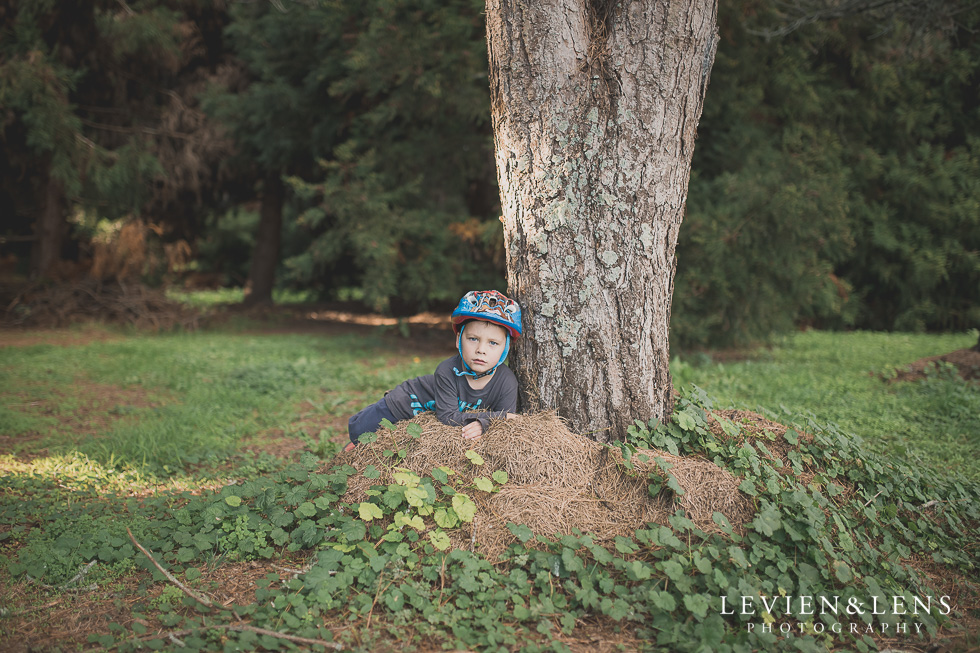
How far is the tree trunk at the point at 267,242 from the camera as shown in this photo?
1349 centimetres

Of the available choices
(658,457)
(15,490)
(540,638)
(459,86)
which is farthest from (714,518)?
(459,86)

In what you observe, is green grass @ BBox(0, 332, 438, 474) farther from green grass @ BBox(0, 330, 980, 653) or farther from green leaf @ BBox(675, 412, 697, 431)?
green leaf @ BBox(675, 412, 697, 431)

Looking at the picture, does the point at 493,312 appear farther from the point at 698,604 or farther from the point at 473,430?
the point at 698,604

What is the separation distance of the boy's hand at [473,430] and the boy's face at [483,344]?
316 millimetres

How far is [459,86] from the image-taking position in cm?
812

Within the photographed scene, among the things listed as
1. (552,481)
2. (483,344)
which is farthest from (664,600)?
(483,344)

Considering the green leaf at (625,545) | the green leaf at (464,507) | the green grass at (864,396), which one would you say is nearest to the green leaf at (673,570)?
the green leaf at (625,545)

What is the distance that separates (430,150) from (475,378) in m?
6.54

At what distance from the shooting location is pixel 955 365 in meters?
7.27

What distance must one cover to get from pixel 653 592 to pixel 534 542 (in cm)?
60

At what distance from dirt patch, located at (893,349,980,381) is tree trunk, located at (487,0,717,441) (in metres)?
5.34

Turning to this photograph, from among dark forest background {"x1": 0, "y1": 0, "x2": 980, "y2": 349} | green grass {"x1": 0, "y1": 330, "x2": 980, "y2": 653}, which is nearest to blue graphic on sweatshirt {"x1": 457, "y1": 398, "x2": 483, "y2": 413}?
green grass {"x1": 0, "y1": 330, "x2": 980, "y2": 653}

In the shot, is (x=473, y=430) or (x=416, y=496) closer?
(x=416, y=496)

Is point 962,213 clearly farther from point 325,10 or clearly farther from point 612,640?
point 612,640
